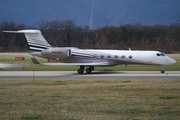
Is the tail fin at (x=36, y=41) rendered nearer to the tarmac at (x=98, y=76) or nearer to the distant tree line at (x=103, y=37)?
the tarmac at (x=98, y=76)

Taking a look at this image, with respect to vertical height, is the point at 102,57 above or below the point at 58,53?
below

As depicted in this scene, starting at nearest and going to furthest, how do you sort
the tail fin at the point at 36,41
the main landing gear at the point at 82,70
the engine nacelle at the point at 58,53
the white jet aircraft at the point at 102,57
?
1. the main landing gear at the point at 82,70
2. the white jet aircraft at the point at 102,57
3. the engine nacelle at the point at 58,53
4. the tail fin at the point at 36,41

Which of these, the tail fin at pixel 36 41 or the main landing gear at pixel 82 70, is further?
the tail fin at pixel 36 41

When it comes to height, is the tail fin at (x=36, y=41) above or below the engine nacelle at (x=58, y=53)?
above

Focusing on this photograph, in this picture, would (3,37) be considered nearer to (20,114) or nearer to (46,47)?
(46,47)

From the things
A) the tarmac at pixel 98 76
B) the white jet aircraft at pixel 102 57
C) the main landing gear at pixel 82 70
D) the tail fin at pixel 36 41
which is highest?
the tail fin at pixel 36 41

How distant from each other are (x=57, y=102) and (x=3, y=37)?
3150 inches

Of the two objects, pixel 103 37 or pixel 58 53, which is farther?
pixel 103 37

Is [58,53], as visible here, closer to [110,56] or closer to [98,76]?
[110,56]

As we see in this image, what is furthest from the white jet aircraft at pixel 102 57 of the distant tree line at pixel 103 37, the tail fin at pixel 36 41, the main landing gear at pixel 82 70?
the distant tree line at pixel 103 37

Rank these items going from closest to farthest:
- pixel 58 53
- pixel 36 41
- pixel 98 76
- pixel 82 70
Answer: pixel 98 76 → pixel 82 70 → pixel 58 53 → pixel 36 41

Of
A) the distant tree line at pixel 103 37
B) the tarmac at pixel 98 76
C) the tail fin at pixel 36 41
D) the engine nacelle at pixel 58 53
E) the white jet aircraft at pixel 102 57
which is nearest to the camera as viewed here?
the tarmac at pixel 98 76

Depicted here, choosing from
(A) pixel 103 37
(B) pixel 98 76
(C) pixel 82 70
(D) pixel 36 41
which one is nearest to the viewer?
(B) pixel 98 76

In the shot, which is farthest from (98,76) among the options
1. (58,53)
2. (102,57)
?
(58,53)
